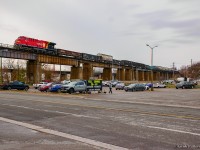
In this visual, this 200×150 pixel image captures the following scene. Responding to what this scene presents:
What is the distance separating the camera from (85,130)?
425 inches

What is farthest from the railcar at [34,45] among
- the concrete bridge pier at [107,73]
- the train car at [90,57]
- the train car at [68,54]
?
the concrete bridge pier at [107,73]

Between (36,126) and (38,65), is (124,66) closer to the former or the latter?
(38,65)

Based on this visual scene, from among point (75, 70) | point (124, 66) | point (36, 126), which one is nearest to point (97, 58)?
point (75, 70)

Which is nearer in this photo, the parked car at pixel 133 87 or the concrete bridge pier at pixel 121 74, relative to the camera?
the parked car at pixel 133 87

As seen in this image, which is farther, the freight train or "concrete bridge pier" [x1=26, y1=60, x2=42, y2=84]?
"concrete bridge pier" [x1=26, y1=60, x2=42, y2=84]

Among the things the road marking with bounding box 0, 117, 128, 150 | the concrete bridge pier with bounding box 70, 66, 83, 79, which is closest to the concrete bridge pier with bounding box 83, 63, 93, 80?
the concrete bridge pier with bounding box 70, 66, 83, 79

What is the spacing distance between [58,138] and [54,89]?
37629 mm

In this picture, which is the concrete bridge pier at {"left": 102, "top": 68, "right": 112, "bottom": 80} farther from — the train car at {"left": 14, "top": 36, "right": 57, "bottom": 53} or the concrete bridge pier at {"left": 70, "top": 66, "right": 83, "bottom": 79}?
the train car at {"left": 14, "top": 36, "right": 57, "bottom": 53}

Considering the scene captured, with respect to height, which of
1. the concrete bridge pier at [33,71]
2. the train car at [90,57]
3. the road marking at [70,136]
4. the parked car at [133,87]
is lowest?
the road marking at [70,136]

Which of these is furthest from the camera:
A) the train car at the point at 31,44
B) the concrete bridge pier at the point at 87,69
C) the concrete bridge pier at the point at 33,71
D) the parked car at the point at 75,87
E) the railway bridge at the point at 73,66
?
the concrete bridge pier at the point at 87,69

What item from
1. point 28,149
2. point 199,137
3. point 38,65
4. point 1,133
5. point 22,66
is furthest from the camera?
point 22,66

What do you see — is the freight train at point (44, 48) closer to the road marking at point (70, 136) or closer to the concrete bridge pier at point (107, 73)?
the concrete bridge pier at point (107, 73)

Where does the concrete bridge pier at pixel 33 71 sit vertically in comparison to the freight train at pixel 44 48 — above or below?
below

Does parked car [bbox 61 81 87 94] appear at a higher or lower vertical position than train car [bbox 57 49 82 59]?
lower
